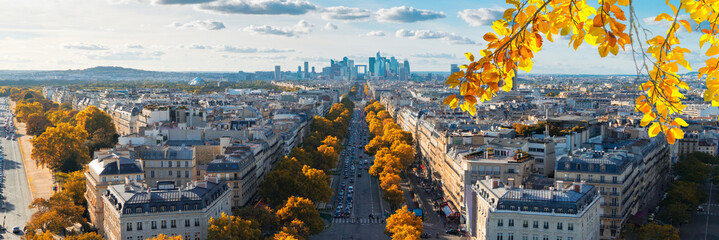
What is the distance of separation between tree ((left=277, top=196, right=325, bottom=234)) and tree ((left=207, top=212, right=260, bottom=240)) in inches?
287

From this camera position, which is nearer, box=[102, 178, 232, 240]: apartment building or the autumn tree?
box=[102, 178, 232, 240]: apartment building

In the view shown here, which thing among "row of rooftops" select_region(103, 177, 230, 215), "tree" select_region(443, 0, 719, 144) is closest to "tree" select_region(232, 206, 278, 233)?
"row of rooftops" select_region(103, 177, 230, 215)

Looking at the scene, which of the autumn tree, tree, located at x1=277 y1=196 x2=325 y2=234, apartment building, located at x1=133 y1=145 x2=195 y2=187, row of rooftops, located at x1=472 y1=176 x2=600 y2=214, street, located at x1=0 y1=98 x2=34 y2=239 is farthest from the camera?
the autumn tree

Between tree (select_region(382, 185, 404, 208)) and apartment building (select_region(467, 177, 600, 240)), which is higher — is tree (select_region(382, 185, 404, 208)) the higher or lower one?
the lower one

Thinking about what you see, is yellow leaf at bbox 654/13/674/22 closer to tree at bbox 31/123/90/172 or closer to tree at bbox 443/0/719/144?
tree at bbox 443/0/719/144

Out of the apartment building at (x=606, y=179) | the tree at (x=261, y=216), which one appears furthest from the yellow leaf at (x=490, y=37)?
the apartment building at (x=606, y=179)

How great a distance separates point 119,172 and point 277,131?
37142 mm

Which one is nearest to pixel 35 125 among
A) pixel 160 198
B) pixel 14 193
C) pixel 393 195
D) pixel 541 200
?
pixel 14 193

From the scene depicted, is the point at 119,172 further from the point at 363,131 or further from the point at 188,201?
the point at 363,131

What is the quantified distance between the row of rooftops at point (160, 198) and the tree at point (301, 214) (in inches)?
263

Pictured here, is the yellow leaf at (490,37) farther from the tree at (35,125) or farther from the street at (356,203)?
the tree at (35,125)

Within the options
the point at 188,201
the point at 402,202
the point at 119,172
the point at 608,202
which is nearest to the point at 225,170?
the point at 119,172

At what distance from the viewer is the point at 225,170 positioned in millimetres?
63750

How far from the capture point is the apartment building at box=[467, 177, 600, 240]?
47.0m
